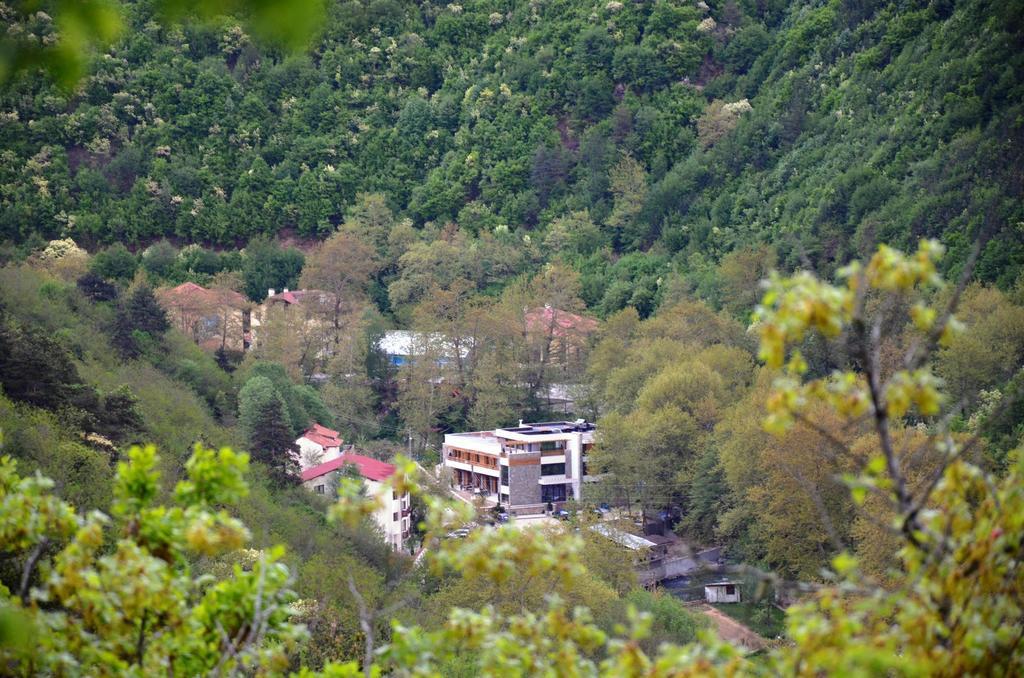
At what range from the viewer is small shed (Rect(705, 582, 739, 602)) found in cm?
1941

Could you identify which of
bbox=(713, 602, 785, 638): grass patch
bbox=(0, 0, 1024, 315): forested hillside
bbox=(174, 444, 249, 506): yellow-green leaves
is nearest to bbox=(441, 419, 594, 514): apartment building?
bbox=(713, 602, 785, 638): grass patch

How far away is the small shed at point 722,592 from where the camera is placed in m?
19.4

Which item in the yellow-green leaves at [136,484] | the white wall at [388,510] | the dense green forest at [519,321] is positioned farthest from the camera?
the white wall at [388,510]

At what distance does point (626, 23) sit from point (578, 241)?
940 centimetres

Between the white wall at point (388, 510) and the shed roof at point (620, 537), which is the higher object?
the white wall at point (388, 510)

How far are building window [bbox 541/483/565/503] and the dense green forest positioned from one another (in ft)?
6.46

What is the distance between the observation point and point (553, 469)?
25.6 meters

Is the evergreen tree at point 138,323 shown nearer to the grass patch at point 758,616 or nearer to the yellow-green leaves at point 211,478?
the grass patch at point 758,616

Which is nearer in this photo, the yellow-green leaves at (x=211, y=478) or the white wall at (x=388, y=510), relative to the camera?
the yellow-green leaves at (x=211, y=478)

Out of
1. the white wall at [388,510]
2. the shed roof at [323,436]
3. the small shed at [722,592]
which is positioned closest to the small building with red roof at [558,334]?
the shed roof at [323,436]

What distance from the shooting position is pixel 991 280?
22031mm

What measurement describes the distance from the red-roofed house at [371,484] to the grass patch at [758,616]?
5.54 metres

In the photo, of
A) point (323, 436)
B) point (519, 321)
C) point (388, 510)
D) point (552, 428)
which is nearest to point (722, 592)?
point (388, 510)

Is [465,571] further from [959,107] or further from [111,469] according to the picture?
[959,107]
